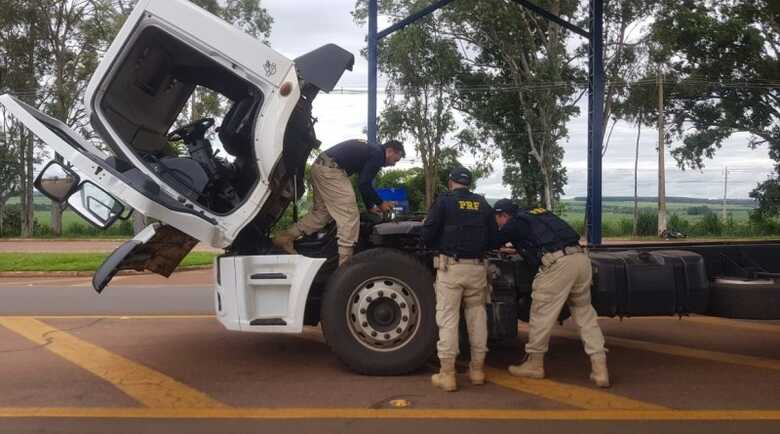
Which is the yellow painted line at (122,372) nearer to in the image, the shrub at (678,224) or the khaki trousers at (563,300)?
the khaki trousers at (563,300)

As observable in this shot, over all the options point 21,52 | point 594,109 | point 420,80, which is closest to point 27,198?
point 21,52

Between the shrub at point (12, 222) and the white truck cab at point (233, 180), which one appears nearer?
the white truck cab at point (233, 180)

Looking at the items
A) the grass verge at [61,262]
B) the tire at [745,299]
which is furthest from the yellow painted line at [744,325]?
the grass verge at [61,262]

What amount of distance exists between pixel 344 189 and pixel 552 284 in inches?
73.9

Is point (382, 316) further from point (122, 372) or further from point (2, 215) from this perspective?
point (2, 215)

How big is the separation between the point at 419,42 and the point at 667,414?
29.1 meters

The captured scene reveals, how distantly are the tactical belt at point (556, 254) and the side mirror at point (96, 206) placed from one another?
323 centimetres

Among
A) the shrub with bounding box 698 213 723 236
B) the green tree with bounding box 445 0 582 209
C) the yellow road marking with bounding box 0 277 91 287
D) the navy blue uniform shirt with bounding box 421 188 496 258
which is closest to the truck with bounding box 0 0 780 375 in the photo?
the navy blue uniform shirt with bounding box 421 188 496 258

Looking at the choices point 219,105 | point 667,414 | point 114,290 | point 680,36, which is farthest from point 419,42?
point 667,414

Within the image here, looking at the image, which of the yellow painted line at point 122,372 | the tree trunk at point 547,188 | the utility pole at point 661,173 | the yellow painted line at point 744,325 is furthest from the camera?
the utility pole at point 661,173

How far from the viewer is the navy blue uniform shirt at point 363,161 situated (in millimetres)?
5902

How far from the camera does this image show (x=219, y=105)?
20.3ft

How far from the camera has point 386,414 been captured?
15.1ft

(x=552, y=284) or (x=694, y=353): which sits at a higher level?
(x=552, y=284)
